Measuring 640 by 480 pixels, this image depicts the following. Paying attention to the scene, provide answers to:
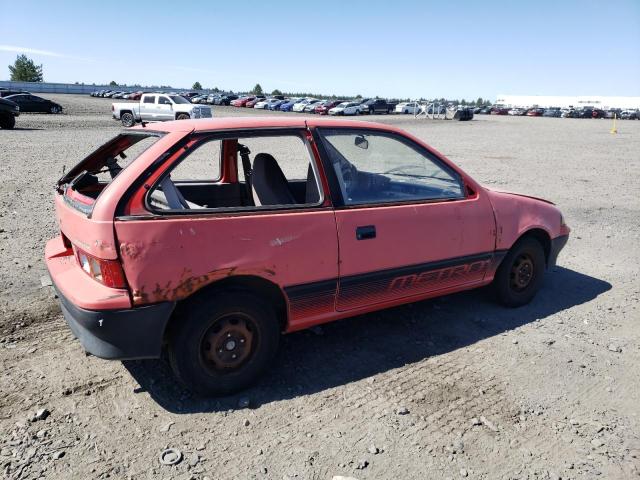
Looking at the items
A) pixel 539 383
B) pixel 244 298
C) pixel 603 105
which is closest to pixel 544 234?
pixel 539 383

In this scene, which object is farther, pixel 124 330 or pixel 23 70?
pixel 23 70

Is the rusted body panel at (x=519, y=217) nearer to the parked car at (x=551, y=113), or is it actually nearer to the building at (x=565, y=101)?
the parked car at (x=551, y=113)

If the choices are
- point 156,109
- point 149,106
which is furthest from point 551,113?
point 149,106

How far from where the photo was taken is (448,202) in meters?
3.90

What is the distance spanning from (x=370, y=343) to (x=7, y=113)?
22.6 m

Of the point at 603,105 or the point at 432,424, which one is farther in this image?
the point at 603,105

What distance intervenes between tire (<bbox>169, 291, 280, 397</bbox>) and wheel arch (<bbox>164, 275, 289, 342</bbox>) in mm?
32

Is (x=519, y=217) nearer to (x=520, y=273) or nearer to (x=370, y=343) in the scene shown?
(x=520, y=273)

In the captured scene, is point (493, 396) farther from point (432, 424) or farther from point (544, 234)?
point (544, 234)

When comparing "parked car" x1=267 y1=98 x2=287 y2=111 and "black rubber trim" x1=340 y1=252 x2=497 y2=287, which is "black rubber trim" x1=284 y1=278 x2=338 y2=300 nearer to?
"black rubber trim" x1=340 y1=252 x2=497 y2=287

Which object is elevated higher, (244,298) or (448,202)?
(448,202)

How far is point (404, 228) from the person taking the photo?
3.61 meters

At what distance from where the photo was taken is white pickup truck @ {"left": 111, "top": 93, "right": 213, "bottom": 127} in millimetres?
27656

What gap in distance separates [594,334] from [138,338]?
3.56 metres
